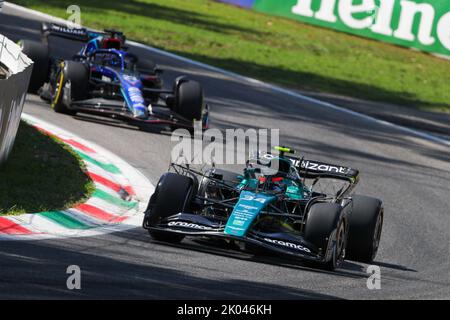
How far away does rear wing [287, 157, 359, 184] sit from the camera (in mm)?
11789

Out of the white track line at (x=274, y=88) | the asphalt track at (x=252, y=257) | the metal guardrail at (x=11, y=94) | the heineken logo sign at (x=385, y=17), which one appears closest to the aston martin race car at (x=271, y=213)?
the asphalt track at (x=252, y=257)

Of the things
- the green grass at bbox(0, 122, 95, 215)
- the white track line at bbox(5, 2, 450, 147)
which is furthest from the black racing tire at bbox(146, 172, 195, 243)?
the white track line at bbox(5, 2, 450, 147)

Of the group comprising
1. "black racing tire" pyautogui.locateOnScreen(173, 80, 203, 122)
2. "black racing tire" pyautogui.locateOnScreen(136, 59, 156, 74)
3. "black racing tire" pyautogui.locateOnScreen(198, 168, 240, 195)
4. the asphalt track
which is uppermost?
"black racing tire" pyautogui.locateOnScreen(136, 59, 156, 74)

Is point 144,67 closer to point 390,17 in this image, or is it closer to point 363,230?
point 363,230

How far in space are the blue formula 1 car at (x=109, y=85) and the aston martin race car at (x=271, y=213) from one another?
506 centimetres

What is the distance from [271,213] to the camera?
1068 centimetres

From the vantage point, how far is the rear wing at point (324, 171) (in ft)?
A: 38.7

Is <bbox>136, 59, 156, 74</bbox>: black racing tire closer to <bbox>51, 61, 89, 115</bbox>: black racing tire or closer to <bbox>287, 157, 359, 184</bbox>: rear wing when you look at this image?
<bbox>51, 61, 89, 115</bbox>: black racing tire

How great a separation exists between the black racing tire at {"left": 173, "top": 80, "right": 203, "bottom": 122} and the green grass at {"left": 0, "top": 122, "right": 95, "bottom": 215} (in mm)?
3149

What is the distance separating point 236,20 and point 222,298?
2274cm

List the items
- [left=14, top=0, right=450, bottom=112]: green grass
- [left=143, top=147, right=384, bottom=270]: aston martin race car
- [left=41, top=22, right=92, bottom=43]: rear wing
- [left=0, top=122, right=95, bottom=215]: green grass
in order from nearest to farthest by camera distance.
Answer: [left=143, top=147, right=384, bottom=270]: aston martin race car < [left=0, top=122, right=95, bottom=215]: green grass < [left=41, top=22, right=92, bottom=43]: rear wing < [left=14, top=0, right=450, bottom=112]: green grass

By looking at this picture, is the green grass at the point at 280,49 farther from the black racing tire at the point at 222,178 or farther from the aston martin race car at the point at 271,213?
the aston martin race car at the point at 271,213

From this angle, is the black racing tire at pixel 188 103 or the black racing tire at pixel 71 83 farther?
the black racing tire at pixel 188 103
